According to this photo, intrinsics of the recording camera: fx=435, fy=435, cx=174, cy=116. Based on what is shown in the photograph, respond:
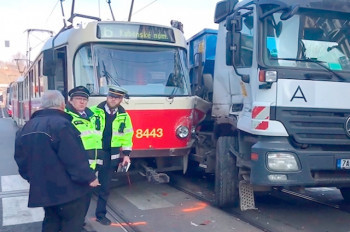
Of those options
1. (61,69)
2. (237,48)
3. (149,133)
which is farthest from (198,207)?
(61,69)

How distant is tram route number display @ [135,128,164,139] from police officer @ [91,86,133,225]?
1.18 m

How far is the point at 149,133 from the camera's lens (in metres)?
7.40

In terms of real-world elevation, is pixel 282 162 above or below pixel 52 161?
below

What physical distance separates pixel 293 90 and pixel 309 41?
764mm

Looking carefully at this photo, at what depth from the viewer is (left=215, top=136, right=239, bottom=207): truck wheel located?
6.63 metres

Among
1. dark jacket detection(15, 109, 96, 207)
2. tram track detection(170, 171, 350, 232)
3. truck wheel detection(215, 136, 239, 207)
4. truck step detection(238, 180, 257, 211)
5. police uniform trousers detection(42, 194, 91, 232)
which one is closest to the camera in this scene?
dark jacket detection(15, 109, 96, 207)

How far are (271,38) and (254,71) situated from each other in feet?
1.58

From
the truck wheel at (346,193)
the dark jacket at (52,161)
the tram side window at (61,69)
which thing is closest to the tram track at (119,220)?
the dark jacket at (52,161)

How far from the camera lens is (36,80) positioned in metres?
11.8

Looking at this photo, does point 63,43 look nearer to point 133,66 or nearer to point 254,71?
point 133,66

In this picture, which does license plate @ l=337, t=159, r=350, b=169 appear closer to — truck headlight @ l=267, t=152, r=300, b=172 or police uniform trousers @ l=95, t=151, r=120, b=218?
truck headlight @ l=267, t=152, r=300, b=172

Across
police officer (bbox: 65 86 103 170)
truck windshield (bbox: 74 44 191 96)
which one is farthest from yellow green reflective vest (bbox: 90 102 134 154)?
truck windshield (bbox: 74 44 191 96)

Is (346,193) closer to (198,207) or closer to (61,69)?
(198,207)

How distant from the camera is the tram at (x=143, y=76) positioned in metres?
7.36
